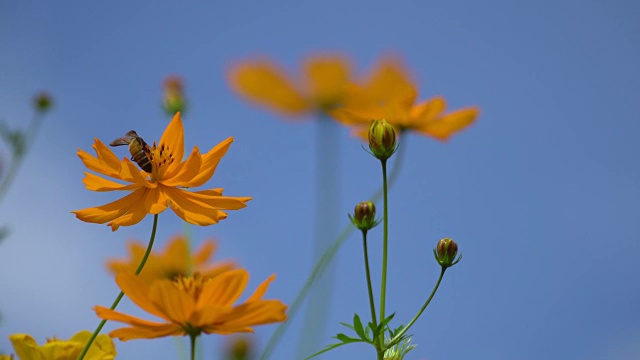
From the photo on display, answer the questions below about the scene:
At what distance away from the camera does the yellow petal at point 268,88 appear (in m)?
1.76

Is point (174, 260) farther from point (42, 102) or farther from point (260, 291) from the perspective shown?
point (42, 102)

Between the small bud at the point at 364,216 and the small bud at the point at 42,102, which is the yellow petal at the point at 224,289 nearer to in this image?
the small bud at the point at 364,216

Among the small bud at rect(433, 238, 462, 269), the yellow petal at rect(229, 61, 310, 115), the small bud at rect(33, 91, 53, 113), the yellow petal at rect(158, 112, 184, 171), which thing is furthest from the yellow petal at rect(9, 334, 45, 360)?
the small bud at rect(33, 91, 53, 113)

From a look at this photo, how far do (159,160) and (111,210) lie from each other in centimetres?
12

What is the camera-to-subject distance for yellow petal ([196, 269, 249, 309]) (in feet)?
2.73

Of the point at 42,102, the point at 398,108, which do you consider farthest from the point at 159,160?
the point at 42,102

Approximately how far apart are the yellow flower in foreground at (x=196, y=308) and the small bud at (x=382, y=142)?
39 cm

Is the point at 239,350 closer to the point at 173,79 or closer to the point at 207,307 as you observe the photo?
the point at 207,307

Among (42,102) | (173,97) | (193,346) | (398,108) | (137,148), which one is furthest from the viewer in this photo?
(42,102)

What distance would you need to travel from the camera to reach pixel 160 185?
1.17m

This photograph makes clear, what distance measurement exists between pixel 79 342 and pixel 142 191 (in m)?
0.27

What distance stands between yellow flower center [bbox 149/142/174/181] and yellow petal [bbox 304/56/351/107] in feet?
2.08

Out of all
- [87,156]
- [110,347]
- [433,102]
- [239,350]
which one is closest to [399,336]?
[239,350]

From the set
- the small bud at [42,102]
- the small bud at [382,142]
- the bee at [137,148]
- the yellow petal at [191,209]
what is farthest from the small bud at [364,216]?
the small bud at [42,102]
